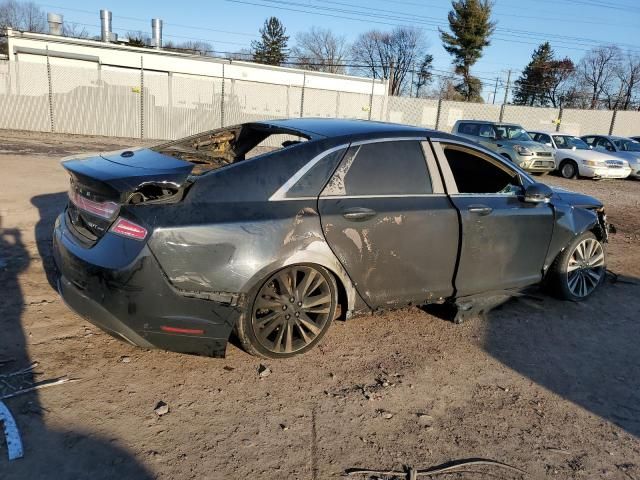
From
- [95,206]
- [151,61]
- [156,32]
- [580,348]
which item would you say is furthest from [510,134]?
[156,32]

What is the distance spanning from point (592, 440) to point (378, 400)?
122 cm

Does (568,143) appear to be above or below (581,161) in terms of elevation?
above

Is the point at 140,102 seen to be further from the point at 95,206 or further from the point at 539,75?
the point at 539,75

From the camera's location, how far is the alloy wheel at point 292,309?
331cm

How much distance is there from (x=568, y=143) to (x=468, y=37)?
39821mm

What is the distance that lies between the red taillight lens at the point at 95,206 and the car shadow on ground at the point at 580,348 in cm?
287

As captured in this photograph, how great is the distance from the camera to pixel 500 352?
3895 mm

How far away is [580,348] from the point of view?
4043 millimetres

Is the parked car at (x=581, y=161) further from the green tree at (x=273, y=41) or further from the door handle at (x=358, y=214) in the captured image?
the green tree at (x=273, y=41)

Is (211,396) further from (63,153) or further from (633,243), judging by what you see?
(63,153)

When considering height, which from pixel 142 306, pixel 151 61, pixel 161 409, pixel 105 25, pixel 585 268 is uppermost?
pixel 105 25

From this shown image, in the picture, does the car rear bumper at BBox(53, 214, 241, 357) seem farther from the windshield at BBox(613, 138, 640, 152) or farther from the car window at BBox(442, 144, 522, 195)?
the windshield at BBox(613, 138, 640, 152)

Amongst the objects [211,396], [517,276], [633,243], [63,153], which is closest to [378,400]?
[211,396]

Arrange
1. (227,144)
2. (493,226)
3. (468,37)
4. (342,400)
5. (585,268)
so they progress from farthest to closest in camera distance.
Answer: (468,37)
(585,268)
(227,144)
(493,226)
(342,400)
